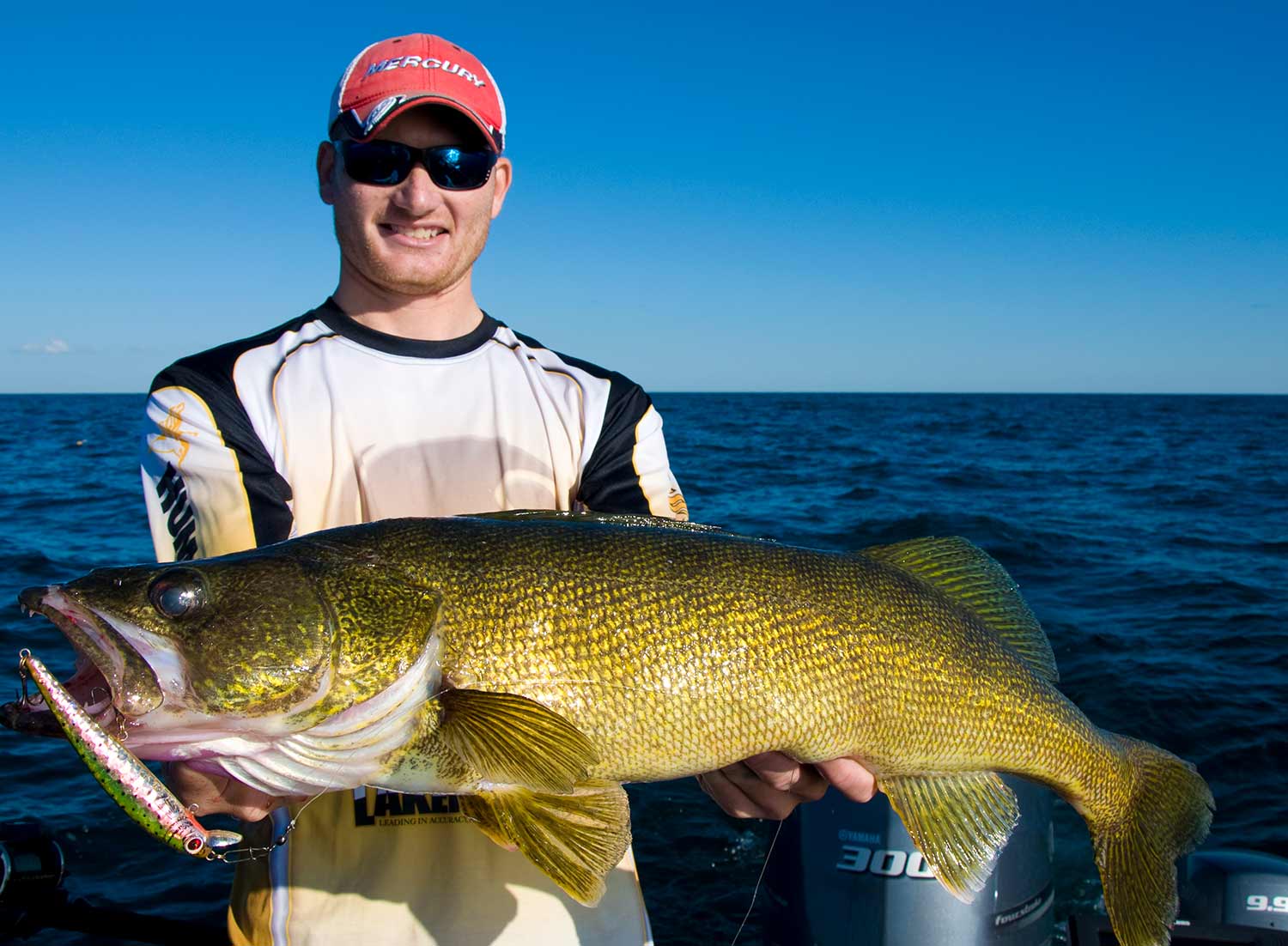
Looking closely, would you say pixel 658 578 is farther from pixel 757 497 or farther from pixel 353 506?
pixel 757 497

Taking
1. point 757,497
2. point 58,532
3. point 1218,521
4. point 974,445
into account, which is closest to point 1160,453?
point 974,445

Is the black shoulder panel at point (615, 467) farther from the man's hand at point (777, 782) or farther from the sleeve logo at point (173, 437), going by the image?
the sleeve logo at point (173, 437)

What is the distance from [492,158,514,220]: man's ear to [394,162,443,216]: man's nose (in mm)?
270

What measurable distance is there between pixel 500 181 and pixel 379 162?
1.46 ft

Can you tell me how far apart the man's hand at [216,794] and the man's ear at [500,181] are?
1.84m

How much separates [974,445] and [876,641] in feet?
113

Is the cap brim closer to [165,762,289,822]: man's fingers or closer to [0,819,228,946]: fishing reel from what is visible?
[165,762,289,822]: man's fingers

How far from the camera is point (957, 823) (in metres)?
2.77

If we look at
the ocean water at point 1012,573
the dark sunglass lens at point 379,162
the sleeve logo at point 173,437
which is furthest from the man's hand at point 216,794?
the ocean water at point 1012,573

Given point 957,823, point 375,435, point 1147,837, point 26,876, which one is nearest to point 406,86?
point 375,435

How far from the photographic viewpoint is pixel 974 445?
1369 inches

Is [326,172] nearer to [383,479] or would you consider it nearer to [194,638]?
[383,479]

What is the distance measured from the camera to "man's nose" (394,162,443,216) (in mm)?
2723

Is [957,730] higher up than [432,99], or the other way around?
[432,99]
